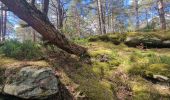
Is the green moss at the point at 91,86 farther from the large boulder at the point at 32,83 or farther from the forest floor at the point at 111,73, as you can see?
the large boulder at the point at 32,83

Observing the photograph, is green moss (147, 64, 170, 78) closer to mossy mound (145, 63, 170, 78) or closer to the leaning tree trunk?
mossy mound (145, 63, 170, 78)

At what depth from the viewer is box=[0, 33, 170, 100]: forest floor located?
6449 mm

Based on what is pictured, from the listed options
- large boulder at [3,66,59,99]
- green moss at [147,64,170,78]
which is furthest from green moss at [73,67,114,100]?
green moss at [147,64,170,78]

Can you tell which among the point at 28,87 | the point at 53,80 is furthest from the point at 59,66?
the point at 28,87

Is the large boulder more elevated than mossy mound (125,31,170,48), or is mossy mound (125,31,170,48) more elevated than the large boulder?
mossy mound (125,31,170,48)

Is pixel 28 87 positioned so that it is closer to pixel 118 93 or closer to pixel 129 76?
pixel 118 93

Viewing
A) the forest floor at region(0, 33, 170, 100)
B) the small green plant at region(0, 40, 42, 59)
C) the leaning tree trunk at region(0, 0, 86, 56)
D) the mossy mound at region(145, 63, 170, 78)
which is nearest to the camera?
the forest floor at region(0, 33, 170, 100)

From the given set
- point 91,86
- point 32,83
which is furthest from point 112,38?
point 32,83

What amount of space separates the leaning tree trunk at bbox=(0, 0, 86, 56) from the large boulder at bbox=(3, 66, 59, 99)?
1.60 meters

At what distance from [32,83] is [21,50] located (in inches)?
85.3

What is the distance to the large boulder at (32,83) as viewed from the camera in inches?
223

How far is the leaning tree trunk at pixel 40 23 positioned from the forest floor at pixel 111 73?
29 centimetres

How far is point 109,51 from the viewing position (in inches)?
335

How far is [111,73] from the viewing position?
24.2 ft
